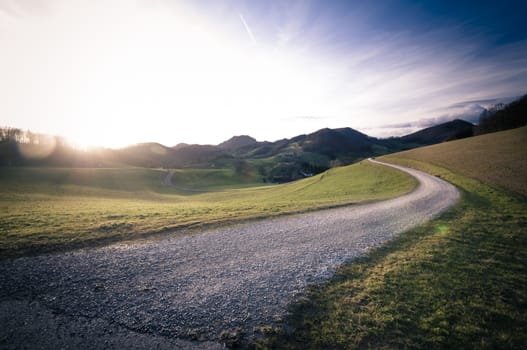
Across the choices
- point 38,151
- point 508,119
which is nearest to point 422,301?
point 508,119

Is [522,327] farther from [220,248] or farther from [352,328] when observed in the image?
[220,248]

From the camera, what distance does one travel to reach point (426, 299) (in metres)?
7.06

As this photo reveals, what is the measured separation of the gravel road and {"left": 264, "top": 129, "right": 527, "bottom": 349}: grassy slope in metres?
0.88

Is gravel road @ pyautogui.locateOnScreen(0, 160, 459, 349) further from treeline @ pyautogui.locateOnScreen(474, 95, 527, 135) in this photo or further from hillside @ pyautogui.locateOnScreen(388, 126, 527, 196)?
treeline @ pyautogui.locateOnScreen(474, 95, 527, 135)

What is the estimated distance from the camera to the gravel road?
570 centimetres

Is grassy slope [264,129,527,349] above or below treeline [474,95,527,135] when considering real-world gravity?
below

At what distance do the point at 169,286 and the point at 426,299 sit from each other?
951 cm

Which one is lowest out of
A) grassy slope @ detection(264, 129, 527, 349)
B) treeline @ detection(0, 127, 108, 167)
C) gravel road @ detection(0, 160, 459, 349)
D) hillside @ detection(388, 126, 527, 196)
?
grassy slope @ detection(264, 129, 527, 349)

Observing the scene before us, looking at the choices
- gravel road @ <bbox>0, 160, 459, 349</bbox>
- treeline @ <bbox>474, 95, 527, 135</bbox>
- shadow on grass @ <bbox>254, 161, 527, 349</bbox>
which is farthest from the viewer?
treeline @ <bbox>474, 95, 527, 135</bbox>

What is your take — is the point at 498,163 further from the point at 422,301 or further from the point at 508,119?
the point at 508,119

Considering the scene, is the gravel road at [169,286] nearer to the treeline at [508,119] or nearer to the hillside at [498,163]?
the hillside at [498,163]

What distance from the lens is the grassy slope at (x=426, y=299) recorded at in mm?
5602

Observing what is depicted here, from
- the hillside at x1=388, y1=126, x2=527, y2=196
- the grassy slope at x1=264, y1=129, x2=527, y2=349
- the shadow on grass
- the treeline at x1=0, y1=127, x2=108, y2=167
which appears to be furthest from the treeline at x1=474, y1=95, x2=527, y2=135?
the treeline at x1=0, y1=127, x2=108, y2=167

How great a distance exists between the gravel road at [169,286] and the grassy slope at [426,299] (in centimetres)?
88
